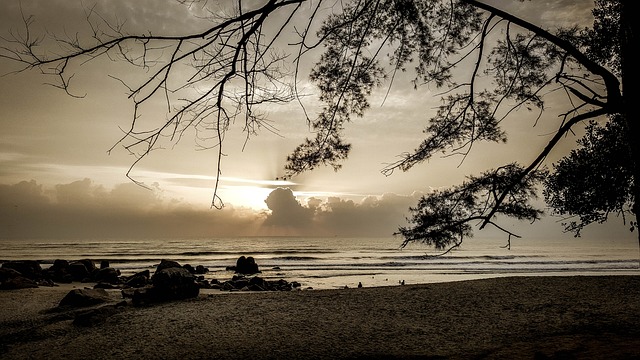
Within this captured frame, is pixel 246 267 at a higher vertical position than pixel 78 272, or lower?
lower

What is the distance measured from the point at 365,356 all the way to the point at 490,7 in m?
4.21

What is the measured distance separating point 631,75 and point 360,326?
4.19 metres

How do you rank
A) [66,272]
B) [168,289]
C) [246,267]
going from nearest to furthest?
[168,289] < [66,272] < [246,267]

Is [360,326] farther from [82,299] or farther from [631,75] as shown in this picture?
[82,299]

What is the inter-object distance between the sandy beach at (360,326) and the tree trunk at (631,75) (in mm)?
1946

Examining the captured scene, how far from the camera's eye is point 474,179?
6.04m

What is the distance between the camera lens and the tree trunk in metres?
3.65

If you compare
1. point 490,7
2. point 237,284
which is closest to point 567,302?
point 490,7

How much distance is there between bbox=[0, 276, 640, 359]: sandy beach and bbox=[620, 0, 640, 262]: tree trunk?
6.38 feet

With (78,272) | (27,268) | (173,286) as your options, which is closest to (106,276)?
(78,272)

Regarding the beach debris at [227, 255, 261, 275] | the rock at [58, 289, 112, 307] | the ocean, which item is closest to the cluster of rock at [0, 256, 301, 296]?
the beach debris at [227, 255, 261, 275]

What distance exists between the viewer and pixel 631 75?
3793 millimetres

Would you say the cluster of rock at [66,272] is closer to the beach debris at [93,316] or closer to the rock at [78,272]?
the rock at [78,272]

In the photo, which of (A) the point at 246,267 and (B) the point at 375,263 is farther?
(B) the point at 375,263
